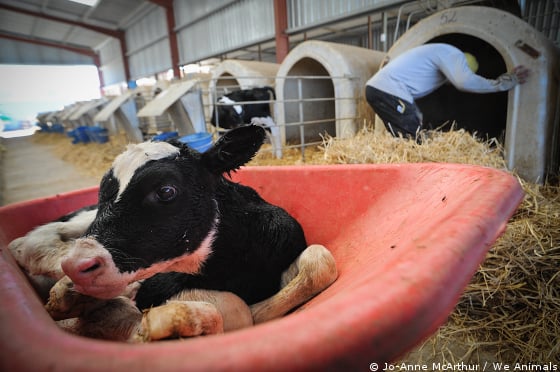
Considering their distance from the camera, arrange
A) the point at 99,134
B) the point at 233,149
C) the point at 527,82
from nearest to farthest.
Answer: the point at 233,149
the point at 527,82
the point at 99,134

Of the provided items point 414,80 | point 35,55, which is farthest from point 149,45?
point 414,80

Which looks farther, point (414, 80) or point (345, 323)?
point (414, 80)

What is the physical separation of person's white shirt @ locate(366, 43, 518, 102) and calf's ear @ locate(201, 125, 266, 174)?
2636 millimetres

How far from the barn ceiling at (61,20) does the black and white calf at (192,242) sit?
54.2 ft

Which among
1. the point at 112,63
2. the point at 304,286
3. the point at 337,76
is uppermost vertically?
the point at 112,63

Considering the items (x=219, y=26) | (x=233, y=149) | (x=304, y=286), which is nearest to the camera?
(x=304, y=286)

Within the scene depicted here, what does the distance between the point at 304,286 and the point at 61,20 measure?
72.7 feet

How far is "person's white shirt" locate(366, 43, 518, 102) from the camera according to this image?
304cm

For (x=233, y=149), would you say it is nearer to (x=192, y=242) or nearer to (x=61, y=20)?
(x=192, y=242)

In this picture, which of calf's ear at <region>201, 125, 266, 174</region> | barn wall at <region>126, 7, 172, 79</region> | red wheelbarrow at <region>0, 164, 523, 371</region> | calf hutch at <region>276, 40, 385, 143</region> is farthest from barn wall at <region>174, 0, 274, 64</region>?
red wheelbarrow at <region>0, 164, 523, 371</region>

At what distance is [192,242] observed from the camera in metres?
0.98

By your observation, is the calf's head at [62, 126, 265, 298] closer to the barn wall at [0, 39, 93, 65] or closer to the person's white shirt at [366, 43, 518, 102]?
the person's white shirt at [366, 43, 518, 102]

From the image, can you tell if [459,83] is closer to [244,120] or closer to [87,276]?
[244,120]

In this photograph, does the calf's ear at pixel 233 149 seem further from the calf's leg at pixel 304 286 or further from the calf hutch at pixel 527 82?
the calf hutch at pixel 527 82
